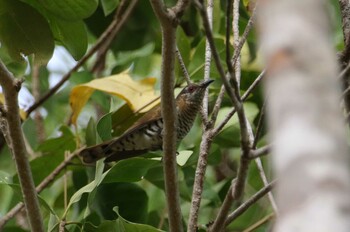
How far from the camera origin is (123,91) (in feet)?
12.3

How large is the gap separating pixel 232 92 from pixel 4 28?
1.41 m

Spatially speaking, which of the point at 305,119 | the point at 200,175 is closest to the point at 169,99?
the point at 200,175

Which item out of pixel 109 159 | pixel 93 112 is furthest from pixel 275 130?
pixel 93 112

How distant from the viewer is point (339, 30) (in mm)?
3439

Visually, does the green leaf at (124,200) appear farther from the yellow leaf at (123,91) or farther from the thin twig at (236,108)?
the thin twig at (236,108)

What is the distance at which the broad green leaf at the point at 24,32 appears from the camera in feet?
9.62

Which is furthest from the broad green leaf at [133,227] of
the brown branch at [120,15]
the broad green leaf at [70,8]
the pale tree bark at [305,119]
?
the pale tree bark at [305,119]

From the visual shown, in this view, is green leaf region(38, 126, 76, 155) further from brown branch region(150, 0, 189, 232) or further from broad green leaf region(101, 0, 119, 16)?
brown branch region(150, 0, 189, 232)

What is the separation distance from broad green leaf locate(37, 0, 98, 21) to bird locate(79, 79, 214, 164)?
84 centimetres

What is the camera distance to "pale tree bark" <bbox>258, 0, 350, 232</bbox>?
0.94m

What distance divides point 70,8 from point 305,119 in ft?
6.84

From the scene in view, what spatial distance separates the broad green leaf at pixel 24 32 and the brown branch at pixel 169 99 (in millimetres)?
930

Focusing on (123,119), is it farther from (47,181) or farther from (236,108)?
(236,108)

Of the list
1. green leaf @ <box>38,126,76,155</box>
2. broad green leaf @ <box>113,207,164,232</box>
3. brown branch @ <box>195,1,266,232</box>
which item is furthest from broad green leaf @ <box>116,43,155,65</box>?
brown branch @ <box>195,1,266,232</box>
